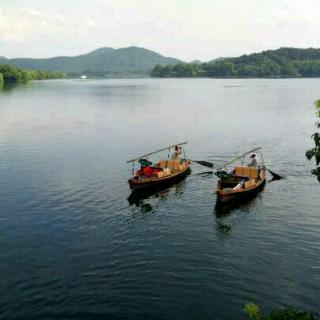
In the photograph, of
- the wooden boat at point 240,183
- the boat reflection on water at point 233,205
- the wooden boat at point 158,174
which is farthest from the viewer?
the wooden boat at point 158,174

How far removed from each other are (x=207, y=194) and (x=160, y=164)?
1018 centimetres

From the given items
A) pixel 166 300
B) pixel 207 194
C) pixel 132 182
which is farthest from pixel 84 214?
pixel 166 300

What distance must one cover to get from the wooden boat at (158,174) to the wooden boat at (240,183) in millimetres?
7405

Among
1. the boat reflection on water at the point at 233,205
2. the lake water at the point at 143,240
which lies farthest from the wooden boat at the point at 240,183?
the lake water at the point at 143,240

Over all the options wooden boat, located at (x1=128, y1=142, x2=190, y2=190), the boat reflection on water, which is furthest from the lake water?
wooden boat, located at (x1=128, y1=142, x2=190, y2=190)

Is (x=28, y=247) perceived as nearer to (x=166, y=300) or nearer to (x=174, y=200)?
(x=166, y=300)

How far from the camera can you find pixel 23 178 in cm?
5944

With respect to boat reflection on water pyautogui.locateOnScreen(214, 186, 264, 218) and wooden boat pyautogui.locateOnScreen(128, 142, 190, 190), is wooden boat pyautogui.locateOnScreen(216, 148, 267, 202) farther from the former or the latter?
wooden boat pyautogui.locateOnScreen(128, 142, 190, 190)

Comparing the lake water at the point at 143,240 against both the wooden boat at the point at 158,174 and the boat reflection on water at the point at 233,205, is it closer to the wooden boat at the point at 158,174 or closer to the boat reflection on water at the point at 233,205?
the boat reflection on water at the point at 233,205

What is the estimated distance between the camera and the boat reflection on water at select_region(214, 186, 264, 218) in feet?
156

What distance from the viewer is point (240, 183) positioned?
51656mm

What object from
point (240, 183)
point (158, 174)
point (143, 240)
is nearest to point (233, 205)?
point (240, 183)

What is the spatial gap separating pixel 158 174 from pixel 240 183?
10092 mm

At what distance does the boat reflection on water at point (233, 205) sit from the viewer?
1873 inches
